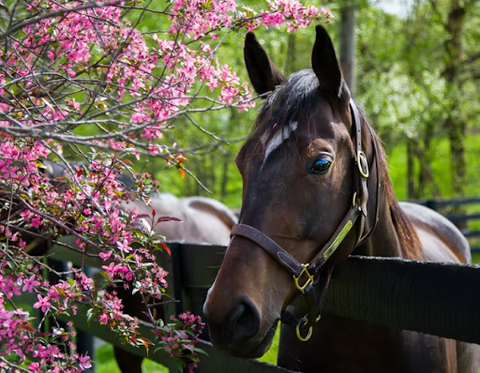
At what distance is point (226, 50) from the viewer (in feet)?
32.7

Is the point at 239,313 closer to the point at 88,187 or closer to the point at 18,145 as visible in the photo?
the point at 88,187

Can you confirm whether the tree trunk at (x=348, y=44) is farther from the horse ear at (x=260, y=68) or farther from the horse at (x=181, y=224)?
the horse ear at (x=260, y=68)

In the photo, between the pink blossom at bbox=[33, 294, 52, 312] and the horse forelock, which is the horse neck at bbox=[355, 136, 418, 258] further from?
the pink blossom at bbox=[33, 294, 52, 312]

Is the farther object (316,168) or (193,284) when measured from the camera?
(193,284)

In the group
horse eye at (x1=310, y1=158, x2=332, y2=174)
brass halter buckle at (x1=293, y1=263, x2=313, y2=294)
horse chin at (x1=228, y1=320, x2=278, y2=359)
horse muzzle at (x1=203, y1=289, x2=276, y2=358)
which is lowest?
horse chin at (x1=228, y1=320, x2=278, y2=359)

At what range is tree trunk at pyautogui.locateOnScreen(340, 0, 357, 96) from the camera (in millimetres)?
7577

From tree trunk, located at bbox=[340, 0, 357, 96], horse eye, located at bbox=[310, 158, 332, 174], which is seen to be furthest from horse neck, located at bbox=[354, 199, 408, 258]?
tree trunk, located at bbox=[340, 0, 357, 96]

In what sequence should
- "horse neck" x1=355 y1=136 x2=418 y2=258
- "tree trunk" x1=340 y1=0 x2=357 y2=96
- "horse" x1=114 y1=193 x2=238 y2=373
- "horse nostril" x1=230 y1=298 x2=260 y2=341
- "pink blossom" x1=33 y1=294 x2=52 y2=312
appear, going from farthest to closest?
"tree trunk" x1=340 y1=0 x2=357 y2=96, "horse" x1=114 y1=193 x2=238 y2=373, "horse neck" x1=355 y1=136 x2=418 y2=258, "pink blossom" x1=33 y1=294 x2=52 y2=312, "horse nostril" x1=230 y1=298 x2=260 y2=341

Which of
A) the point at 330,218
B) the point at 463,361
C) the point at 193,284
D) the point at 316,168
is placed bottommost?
the point at 463,361

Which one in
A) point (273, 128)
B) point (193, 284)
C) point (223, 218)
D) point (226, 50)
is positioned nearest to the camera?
point (273, 128)

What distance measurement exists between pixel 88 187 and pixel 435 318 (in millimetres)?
1404

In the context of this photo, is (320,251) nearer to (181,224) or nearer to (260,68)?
(260,68)

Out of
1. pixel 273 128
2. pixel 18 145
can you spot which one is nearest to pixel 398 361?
pixel 273 128

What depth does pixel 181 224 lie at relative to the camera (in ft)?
15.2
